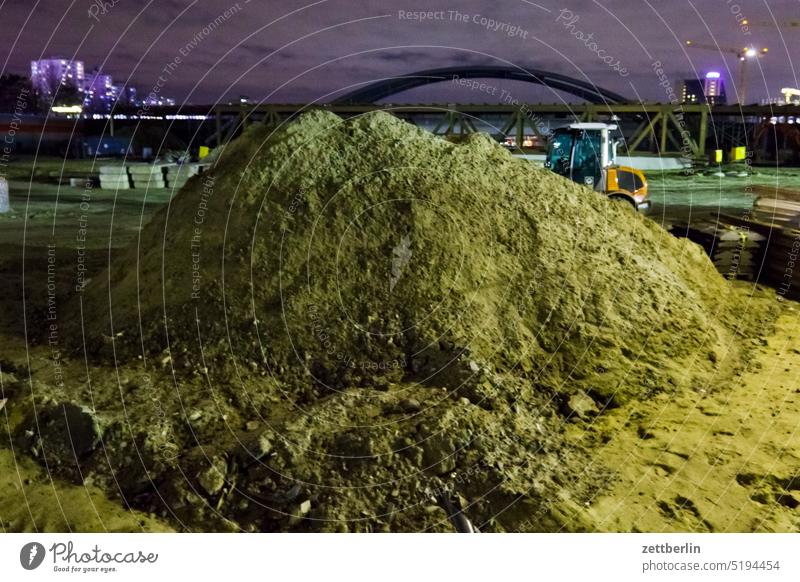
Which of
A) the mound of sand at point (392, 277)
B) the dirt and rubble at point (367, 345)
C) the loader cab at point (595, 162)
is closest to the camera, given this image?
the dirt and rubble at point (367, 345)

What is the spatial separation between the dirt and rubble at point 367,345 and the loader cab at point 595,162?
5.84 meters

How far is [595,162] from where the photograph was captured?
1669 cm

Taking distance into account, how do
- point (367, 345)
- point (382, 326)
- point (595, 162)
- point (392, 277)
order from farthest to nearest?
1. point (595, 162)
2. point (392, 277)
3. point (382, 326)
4. point (367, 345)

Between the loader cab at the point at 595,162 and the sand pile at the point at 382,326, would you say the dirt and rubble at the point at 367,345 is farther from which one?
the loader cab at the point at 595,162

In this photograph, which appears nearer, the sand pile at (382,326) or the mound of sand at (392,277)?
the sand pile at (382,326)

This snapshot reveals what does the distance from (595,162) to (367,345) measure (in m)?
11.2

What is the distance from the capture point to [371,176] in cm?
890

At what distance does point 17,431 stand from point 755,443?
7137 millimetres

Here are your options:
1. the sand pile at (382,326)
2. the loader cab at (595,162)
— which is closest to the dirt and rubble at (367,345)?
the sand pile at (382,326)

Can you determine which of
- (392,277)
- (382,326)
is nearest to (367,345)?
(382,326)

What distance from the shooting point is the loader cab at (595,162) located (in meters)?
16.4

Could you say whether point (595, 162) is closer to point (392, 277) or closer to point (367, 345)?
point (392, 277)

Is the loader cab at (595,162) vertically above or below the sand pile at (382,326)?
above

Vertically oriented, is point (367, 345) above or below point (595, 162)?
below
